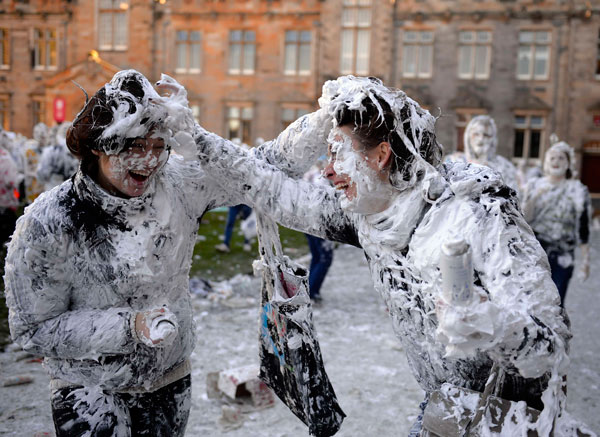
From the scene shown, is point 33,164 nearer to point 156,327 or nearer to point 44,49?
point 156,327

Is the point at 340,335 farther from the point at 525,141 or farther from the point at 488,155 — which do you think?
the point at 525,141

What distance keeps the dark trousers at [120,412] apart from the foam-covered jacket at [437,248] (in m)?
0.83

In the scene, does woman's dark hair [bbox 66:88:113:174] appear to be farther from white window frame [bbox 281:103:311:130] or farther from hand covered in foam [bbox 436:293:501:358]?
white window frame [bbox 281:103:311:130]

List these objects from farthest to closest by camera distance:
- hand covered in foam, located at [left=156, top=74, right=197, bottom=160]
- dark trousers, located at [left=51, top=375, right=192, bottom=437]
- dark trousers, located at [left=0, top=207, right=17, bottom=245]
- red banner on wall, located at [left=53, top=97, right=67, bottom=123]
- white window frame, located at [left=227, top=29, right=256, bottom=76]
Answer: white window frame, located at [left=227, top=29, right=256, bottom=76]
red banner on wall, located at [left=53, top=97, right=67, bottom=123]
dark trousers, located at [left=0, top=207, right=17, bottom=245]
hand covered in foam, located at [left=156, top=74, right=197, bottom=160]
dark trousers, located at [left=51, top=375, right=192, bottom=437]

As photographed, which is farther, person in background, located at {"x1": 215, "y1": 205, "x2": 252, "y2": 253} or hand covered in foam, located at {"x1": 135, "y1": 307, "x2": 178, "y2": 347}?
person in background, located at {"x1": 215, "y1": 205, "x2": 252, "y2": 253}

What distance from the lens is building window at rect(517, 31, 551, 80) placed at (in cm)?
2025

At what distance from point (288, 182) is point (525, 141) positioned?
2021 cm

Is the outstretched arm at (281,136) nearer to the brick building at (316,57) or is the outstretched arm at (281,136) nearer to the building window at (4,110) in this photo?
the brick building at (316,57)

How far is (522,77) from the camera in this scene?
20375mm

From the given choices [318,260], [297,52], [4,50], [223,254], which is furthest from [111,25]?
[318,260]

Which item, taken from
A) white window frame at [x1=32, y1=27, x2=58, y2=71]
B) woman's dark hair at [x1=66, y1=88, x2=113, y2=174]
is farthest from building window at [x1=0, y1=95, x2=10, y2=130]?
woman's dark hair at [x1=66, y1=88, x2=113, y2=174]

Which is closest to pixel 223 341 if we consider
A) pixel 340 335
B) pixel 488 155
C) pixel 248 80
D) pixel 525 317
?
pixel 340 335

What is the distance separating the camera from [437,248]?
1.74m

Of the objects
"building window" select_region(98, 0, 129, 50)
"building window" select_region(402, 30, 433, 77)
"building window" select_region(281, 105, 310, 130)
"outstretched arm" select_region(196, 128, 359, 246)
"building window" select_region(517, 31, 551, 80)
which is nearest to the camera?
"outstretched arm" select_region(196, 128, 359, 246)
